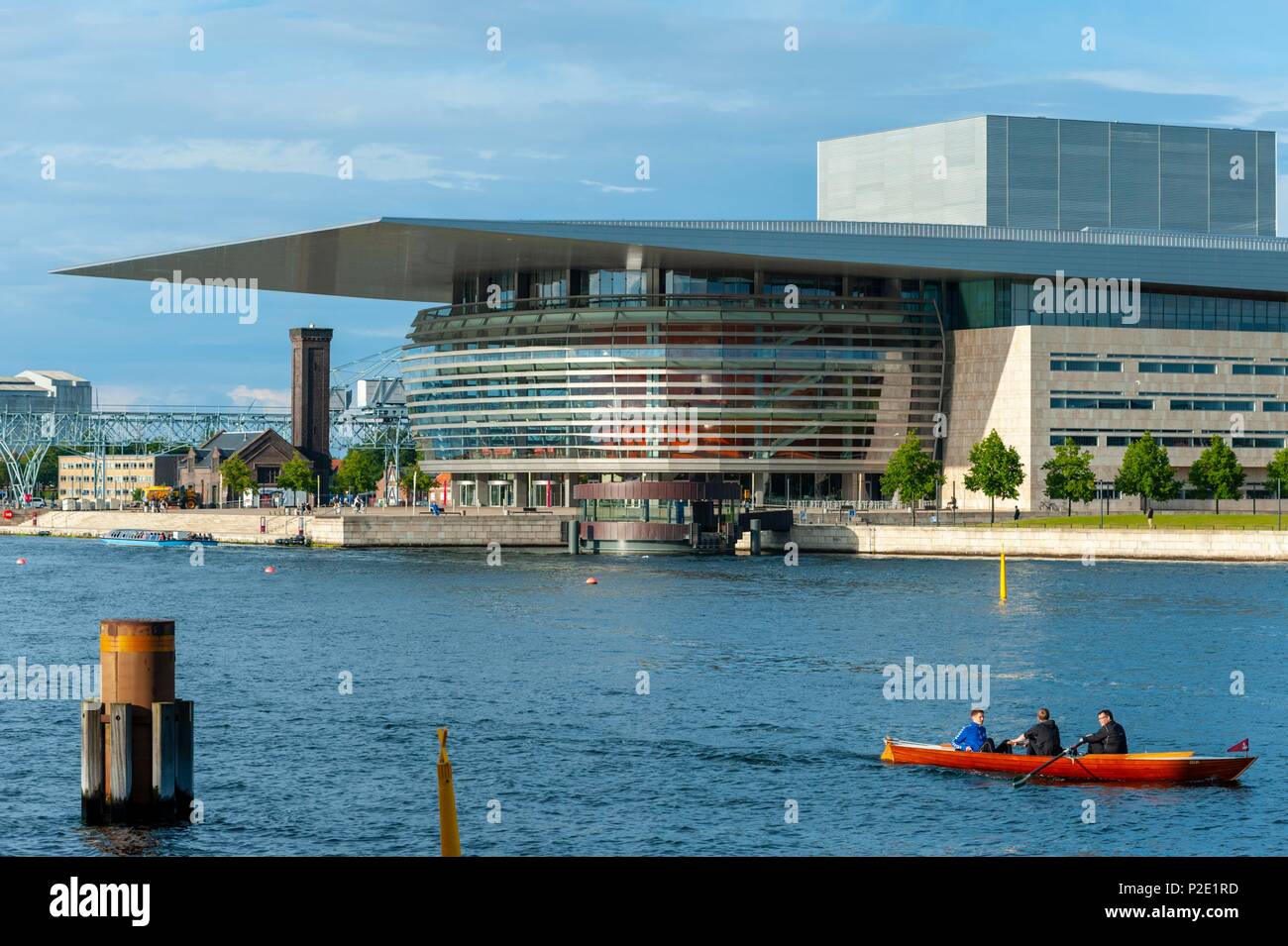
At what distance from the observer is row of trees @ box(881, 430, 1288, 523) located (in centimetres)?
9994

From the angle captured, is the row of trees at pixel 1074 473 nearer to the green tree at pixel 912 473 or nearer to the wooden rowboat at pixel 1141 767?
the green tree at pixel 912 473

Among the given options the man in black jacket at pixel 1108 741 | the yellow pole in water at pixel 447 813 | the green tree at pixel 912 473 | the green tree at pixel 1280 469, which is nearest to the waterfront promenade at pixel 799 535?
the green tree at pixel 912 473

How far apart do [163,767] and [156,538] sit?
3856 inches

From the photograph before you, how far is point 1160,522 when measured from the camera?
92.9 m

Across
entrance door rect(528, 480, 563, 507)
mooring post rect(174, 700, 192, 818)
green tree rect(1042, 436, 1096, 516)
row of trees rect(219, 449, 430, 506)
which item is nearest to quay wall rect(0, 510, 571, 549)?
entrance door rect(528, 480, 563, 507)

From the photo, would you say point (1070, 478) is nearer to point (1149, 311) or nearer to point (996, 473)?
point (996, 473)

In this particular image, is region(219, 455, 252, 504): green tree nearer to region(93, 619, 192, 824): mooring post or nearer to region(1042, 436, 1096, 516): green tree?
region(1042, 436, 1096, 516): green tree

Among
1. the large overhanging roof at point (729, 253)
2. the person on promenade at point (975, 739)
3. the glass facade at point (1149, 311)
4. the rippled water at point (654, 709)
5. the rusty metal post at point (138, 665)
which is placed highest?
the large overhanging roof at point (729, 253)

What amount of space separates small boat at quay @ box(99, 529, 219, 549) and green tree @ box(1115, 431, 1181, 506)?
191 feet

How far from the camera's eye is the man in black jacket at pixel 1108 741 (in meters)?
26.0

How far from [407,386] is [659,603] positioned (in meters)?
74.1
